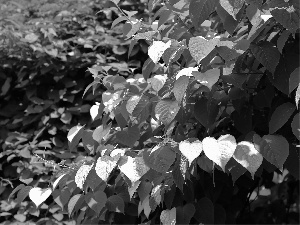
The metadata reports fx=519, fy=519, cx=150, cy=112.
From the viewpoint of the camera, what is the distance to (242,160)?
163cm

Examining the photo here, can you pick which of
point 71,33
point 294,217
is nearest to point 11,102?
point 71,33

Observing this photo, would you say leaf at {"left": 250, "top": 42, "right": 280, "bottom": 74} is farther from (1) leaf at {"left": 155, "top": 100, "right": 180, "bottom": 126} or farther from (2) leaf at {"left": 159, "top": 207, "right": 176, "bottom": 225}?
(2) leaf at {"left": 159, "top": 207, "right": 176, "bottom": 225}

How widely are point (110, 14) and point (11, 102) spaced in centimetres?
78

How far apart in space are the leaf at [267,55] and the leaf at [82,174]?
0.71 m

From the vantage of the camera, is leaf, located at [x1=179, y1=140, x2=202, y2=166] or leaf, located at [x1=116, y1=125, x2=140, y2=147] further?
leaf, located at [x1=116, y1=125, x2=140, y2=147]

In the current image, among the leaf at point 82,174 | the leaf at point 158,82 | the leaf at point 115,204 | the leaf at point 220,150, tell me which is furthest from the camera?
the leaf at point 115,204

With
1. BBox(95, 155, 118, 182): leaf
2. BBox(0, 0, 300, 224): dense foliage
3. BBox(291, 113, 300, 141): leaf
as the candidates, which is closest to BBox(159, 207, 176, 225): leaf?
BBox(0, 0, 300, 224): dense foliage

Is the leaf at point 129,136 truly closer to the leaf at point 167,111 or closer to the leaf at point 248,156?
the leaf at point 167,111

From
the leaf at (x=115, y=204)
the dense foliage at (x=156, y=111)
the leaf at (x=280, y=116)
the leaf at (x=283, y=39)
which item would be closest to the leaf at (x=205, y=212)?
the dense foliage at (x=156, y=111)

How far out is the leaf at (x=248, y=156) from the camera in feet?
5.30

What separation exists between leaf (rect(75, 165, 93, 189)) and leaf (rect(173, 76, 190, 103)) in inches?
17.3

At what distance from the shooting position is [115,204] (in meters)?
2.03

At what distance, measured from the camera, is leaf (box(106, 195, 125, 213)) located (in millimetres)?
2020

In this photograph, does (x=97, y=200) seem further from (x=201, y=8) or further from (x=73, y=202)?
(x=201, y=8)
